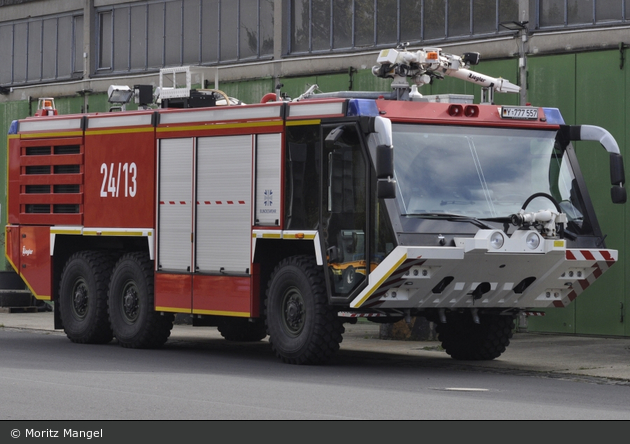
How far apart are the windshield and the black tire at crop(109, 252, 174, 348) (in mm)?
4615

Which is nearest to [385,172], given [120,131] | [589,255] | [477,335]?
[589,255]

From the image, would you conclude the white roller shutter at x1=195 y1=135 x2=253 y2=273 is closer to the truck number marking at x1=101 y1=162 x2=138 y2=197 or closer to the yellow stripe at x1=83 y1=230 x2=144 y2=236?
the yellow stripe at x1=83 y1=230 x2=144 y2=236

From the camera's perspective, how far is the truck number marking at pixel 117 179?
17609 millimetres

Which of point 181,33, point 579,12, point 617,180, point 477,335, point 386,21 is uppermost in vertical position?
point 181,33

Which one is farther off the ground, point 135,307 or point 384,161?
point 384,161

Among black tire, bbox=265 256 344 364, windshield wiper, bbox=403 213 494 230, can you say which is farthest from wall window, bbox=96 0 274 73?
windshield wiper, bbox=403 213 494 230

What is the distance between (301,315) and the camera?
15000 millimetres

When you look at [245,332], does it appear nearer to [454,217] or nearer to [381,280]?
[381,280]

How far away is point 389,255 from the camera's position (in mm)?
13844

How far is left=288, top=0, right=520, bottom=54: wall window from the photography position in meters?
21.3

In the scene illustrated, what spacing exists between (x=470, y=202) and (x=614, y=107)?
238 inches

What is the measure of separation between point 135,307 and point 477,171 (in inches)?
216

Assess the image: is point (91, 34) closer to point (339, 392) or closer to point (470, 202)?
point (470, 202)
